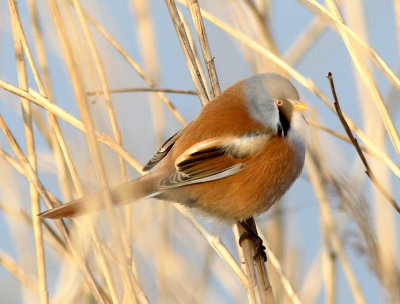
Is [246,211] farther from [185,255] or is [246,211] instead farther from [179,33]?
[179,33]

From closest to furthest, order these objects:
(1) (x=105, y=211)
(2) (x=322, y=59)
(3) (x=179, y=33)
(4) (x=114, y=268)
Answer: (1) (x=105, y=211) → (4) (x=114, y=268) → (3) (x=179, y=33) → (2) (x=322, y=59)

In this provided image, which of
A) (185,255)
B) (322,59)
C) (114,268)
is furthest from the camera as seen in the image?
(322,59)

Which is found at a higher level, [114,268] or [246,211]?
[246,211]

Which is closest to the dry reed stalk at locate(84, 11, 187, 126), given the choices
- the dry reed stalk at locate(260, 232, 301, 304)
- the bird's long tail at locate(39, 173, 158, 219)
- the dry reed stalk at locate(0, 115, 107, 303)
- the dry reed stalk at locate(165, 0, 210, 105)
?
the dry reed stalk at locate(165, 0, 210, 105)

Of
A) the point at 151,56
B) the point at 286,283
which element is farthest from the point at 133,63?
the point at 286,283

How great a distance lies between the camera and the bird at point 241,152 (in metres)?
2.55

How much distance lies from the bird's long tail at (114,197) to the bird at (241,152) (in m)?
0.07

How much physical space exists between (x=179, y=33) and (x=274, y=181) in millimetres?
655

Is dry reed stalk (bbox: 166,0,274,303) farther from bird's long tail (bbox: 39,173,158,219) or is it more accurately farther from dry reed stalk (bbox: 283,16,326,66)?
dry reed stalk (bbox: 283,16,326,66)

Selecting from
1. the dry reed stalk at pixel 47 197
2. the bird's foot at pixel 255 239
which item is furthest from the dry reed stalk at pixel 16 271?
the bird's foot at pixel 255 239

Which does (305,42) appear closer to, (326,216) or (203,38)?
(203,38)

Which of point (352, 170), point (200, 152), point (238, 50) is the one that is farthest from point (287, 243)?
point (238, 50)

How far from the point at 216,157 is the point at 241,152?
10cm

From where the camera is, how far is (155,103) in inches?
112
